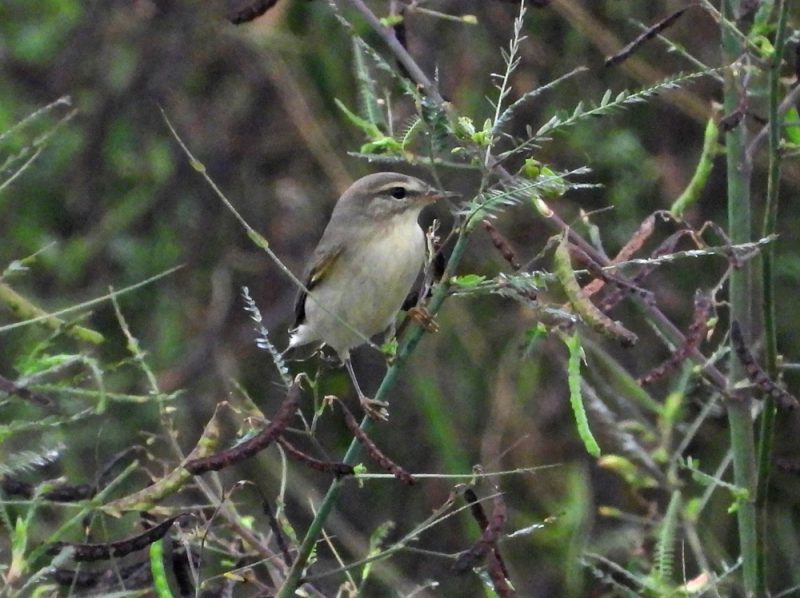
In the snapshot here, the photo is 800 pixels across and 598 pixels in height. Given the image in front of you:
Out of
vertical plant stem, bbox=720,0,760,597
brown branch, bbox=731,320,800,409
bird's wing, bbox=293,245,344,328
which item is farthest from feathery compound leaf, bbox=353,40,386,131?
bird's wing, bbox=293,245,344,328

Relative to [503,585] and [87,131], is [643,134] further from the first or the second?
[503,585]

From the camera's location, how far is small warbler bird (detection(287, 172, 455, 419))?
405 cm

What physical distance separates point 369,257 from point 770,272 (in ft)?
5.67

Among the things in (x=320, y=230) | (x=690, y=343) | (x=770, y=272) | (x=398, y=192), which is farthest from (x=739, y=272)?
(x=320, y=230)

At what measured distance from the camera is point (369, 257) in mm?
4160

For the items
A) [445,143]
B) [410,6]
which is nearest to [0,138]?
[445,143]

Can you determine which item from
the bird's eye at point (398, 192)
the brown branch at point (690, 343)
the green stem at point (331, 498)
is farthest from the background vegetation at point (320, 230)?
the green stem at point (331, 498)

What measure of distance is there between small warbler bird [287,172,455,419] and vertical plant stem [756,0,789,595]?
56.7 inches

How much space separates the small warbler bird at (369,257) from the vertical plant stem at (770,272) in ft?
4.72

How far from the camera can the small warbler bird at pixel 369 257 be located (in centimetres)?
405

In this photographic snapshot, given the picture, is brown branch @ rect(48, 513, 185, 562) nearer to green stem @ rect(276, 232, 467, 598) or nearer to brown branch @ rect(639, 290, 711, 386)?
green stem @ rect(276, 232, 467, 598)

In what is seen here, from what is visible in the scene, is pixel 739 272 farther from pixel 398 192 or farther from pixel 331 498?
pixel 398 192

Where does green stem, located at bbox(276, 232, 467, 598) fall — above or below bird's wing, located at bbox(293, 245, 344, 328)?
above

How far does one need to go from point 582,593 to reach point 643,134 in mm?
2023
